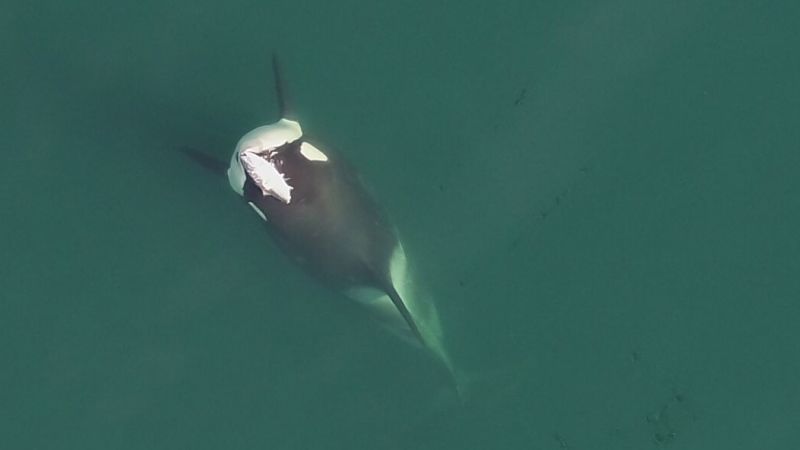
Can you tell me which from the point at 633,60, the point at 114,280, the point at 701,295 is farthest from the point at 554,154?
the point at 114,280

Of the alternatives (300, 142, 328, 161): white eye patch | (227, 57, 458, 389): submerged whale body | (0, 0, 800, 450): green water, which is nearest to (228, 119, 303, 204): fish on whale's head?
(227, 57, 458, 389): submerged whale body

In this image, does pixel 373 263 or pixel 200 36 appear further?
pixel 200 36

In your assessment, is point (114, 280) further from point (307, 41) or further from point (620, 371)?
point (620, 371)

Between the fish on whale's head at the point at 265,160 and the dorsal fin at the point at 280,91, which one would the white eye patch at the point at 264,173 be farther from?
the dorsal fin at the point at 280,91

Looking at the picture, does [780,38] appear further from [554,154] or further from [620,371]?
[620,371]

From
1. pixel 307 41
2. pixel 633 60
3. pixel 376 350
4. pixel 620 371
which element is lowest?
pixel 620 371

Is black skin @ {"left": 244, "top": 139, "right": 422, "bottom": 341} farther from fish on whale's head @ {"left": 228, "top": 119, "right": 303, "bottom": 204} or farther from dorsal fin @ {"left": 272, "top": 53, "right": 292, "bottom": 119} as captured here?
dorsal fin @ {"left": 272, "top": 53, "right": 292, "bottom": 119}

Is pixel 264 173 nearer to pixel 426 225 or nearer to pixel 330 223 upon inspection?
pixel 330 223

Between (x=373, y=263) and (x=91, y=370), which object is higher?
(x=91, y=370)
